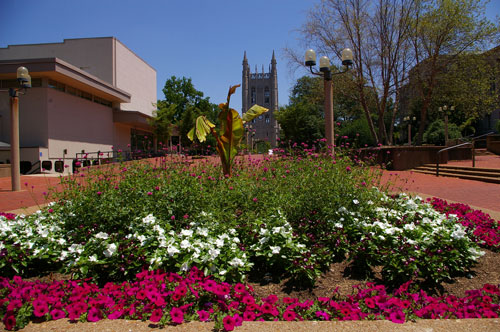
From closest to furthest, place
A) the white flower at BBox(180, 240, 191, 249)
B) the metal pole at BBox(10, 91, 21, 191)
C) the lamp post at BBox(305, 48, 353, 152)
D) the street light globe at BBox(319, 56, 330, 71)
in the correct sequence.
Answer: the white flower at BBox(180, 240, 191, 249), the lamp post at BBox(305, 48, 353, 152), the street light globe at BBox(319, 56, 330, 71), the metal pole at BBox(10, 91, 21, 191)

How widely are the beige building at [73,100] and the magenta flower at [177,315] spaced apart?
1347 cm

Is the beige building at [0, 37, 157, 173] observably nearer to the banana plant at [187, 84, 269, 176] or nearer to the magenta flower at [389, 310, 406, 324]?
the banana plant at [187, 84, 269, 176]

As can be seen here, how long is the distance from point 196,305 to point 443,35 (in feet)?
68.5

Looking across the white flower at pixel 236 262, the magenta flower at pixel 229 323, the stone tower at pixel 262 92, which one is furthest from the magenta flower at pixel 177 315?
the stone tower at pixel 262 92

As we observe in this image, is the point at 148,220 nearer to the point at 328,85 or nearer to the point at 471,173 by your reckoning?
the point at 328,85

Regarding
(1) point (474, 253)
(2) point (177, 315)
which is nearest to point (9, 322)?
(2) point (177, 315)

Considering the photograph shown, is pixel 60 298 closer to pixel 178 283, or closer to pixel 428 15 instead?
pixel 178 283

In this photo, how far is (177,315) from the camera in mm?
2096

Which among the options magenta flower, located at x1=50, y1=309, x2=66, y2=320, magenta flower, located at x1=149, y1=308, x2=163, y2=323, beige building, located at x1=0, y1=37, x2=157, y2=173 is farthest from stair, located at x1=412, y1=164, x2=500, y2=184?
beige building, located at x1=0, y1=37, x2=157, y2=173

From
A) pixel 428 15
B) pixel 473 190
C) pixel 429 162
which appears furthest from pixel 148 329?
pixel 428 15

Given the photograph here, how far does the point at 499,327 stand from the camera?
199 centimetres

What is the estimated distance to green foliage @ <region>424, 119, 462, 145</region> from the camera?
88.2ft

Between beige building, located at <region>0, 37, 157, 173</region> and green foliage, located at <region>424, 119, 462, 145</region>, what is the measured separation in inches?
1034

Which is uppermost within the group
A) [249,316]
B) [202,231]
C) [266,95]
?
[266,95]
